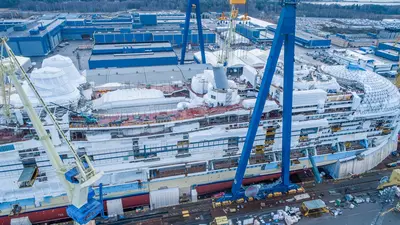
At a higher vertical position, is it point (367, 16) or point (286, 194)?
point (367, 16)

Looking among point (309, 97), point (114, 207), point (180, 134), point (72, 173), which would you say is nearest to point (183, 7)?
point (309, 97)

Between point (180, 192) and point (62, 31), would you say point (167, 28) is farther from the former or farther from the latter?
point (180, 192)

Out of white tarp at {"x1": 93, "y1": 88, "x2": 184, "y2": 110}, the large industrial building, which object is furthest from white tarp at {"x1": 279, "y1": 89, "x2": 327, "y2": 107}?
the large industrial building

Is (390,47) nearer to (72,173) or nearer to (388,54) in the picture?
(388,54)

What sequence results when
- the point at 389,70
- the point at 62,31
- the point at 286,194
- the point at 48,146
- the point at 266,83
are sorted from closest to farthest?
the point at 48,146 → the point at 266,83 → the point at 286,194 → the point at 389,70 → the point at 62,31

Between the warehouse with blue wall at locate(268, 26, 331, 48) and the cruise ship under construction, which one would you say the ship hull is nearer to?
the cruise ship under construction

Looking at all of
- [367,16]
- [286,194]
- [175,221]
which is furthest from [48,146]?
[367,16]

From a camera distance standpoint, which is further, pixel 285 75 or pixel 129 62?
pixel 129 62
